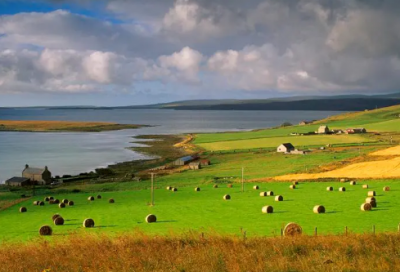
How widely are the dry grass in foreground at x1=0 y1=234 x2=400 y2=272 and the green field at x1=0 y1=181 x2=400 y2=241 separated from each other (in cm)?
334

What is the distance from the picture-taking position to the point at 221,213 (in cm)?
3378

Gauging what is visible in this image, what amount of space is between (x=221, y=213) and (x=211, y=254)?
14310 mm

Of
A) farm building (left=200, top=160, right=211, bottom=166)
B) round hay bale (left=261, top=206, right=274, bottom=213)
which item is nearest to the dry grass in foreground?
round hay bale (left=261, top=206, right=274, bottom=213)

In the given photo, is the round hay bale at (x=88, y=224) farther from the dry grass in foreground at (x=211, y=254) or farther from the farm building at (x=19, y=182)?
the farm building at (x=19, y=182)

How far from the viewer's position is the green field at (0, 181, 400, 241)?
27.6 m

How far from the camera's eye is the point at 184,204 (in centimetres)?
3950

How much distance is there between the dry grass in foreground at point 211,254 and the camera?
59.0 feet

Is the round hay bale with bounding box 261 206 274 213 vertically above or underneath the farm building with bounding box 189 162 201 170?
underneath

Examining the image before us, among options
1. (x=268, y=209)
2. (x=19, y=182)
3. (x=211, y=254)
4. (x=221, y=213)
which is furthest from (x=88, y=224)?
(x=19, y=182)

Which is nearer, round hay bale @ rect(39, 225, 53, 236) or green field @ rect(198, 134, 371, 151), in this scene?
round hay bale @ rect(39, 225, 53, 236)

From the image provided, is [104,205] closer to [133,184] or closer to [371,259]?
[133,184]

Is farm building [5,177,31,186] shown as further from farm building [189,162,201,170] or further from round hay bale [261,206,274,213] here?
round hay bale [261,206,274,213]

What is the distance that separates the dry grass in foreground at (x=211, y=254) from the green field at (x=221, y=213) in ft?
10.9

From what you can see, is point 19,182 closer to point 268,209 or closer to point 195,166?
point 195,166
